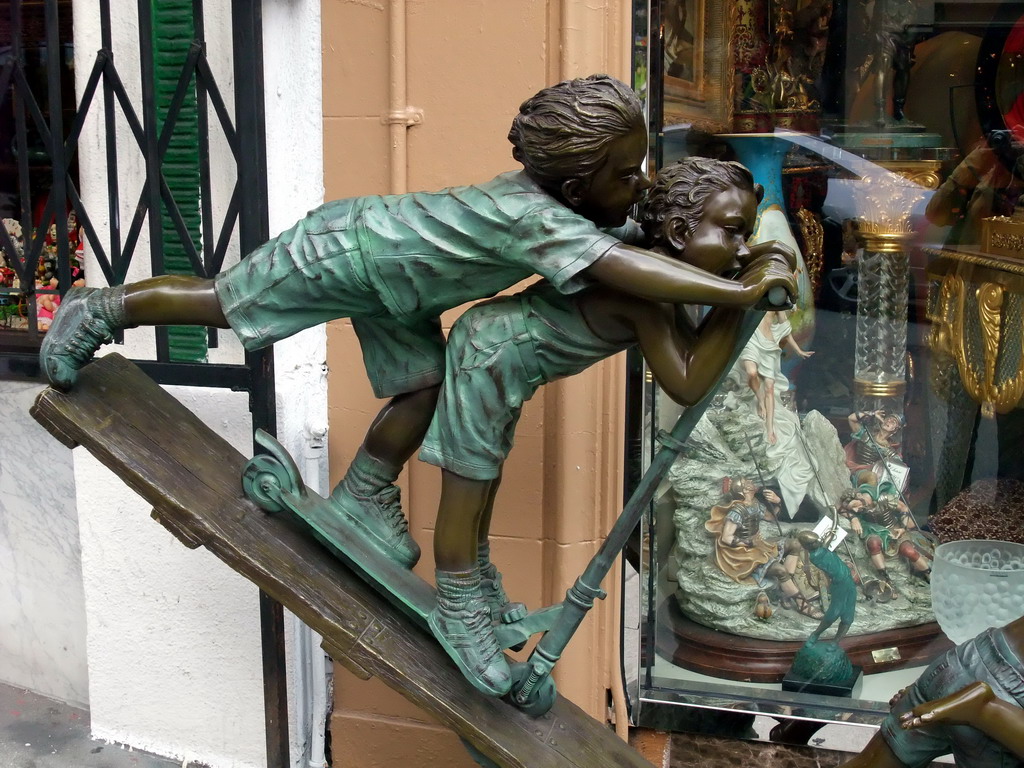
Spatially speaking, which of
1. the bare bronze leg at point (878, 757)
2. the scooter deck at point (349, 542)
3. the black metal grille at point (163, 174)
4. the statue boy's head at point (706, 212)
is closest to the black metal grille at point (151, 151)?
the black metal grille at point (163, 174)

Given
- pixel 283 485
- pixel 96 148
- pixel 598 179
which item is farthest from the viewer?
pixel 96 148

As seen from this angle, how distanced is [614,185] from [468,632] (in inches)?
33.3

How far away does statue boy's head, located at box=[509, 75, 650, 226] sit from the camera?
1.74m

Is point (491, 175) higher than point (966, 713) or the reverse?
higher

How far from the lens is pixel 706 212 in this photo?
70.5 inches

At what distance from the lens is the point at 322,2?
266 centimetres

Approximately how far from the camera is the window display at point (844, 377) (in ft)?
9.07

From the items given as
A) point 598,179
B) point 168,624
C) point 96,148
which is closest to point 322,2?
point 96,148

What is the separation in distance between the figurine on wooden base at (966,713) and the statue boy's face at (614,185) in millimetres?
996

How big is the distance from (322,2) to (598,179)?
122 centimetres

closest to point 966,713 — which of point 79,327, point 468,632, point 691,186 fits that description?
point 468,632

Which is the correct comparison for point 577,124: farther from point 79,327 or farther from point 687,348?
point 79,327

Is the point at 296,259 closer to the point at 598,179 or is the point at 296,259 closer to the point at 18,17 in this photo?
the point at 598,179

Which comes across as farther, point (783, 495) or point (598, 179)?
point (783, 495)
